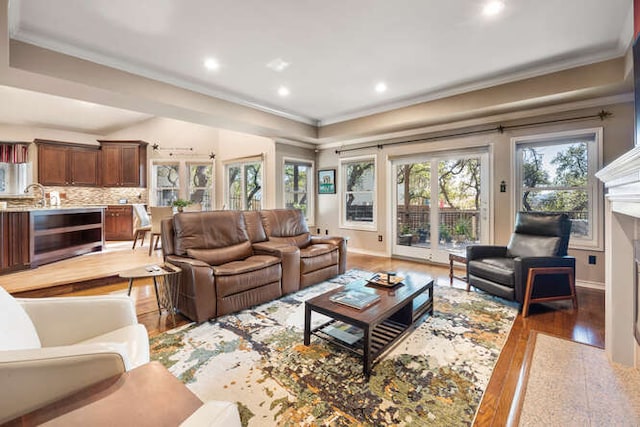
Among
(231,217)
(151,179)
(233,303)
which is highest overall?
(151,179)

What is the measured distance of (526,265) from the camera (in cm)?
279

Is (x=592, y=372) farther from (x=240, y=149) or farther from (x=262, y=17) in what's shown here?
(x=240, y=149)

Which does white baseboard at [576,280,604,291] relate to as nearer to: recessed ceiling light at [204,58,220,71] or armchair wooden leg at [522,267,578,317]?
armchair wooden leg at [522,267,578,317]

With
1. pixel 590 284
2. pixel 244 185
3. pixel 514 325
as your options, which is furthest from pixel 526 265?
A: pixel 244 185

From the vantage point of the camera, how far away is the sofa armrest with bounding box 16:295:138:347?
139cm

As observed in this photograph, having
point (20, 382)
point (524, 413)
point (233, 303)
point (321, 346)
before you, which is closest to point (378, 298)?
point (321, 346)

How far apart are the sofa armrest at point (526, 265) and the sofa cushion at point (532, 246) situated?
29 centimetres

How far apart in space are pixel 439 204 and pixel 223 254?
12.0 ft

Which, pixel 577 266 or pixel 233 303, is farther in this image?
pixel 577 266

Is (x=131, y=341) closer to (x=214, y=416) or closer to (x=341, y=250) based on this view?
(x=214, y=416)

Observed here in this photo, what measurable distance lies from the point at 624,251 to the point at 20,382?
330cm

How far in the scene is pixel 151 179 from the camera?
24.4 ft

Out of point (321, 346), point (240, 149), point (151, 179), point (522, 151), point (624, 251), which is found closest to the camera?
point (624, 251)

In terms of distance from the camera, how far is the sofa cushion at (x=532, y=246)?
317 centimetres
